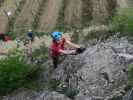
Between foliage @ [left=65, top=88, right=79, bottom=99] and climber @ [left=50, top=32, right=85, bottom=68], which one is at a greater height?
climber @ [left=50, top=32, right=85, bottom=68]

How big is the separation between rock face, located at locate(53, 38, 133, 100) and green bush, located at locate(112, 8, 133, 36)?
0.57 metres

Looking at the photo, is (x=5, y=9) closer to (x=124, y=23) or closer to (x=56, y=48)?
(x=124, y=23)

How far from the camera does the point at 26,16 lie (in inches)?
1328

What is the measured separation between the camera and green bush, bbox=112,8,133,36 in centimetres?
1308

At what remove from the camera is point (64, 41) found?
504 inches

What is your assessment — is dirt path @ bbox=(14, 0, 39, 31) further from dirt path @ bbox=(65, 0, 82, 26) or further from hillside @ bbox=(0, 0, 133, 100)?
hillside @ bbox=(0, 0, 133, 100)

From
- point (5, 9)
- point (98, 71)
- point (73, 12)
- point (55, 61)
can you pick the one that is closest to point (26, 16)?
point (5, 9)

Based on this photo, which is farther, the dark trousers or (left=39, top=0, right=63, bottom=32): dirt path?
(left=39, top=0, right=63, bottom=32): dirt path

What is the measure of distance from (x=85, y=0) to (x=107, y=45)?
2163 cm

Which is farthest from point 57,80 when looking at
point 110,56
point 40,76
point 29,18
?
point 29,18

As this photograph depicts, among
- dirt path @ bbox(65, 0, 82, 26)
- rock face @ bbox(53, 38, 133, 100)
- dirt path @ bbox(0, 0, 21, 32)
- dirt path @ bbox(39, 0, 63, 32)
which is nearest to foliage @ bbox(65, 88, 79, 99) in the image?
rock face @ bbox(53, 38, 133, 100)

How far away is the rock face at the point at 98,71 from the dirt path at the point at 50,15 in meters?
18.2

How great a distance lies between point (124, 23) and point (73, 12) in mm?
19061

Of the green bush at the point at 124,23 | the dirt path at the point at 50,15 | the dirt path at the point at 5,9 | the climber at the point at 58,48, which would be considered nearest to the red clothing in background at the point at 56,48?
the climber at the point at 58,48
